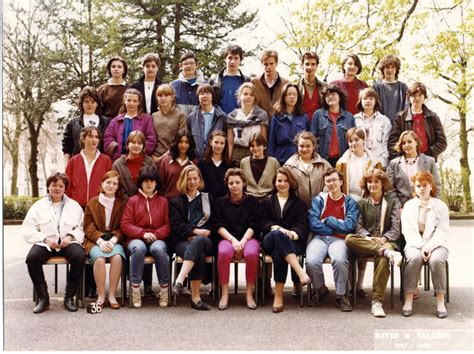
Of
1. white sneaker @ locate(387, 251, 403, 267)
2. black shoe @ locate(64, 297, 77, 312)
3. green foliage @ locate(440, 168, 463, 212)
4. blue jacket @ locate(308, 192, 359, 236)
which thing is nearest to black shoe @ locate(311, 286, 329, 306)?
blue jacket @ locate(308, 192, 359, 236)

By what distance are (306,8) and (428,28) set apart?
2.53 m

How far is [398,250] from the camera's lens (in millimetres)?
5344

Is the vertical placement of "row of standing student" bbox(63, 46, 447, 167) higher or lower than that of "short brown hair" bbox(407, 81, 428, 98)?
lower

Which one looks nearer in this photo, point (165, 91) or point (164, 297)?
point (164, 297)

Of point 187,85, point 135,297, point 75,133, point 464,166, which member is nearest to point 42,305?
point 135,297

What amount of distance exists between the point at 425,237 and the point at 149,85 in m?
3.03

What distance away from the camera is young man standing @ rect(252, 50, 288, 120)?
6082 mm

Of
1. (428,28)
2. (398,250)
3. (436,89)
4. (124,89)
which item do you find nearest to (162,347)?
(398,250)

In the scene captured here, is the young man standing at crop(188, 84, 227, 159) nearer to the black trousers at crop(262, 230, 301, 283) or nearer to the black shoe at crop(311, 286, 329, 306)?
the black trousers at crop(262, 230, 301, 283)

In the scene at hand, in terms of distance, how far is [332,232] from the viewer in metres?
5.40

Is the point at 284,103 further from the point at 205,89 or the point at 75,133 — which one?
the point at 75,133

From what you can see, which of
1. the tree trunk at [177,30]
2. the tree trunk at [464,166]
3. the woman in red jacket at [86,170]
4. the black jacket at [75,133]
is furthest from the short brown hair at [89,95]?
the tree trunk at [464,166]

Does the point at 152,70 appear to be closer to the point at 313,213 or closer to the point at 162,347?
the point at 313,213

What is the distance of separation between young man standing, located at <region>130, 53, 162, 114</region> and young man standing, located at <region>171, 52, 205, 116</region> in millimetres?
221
